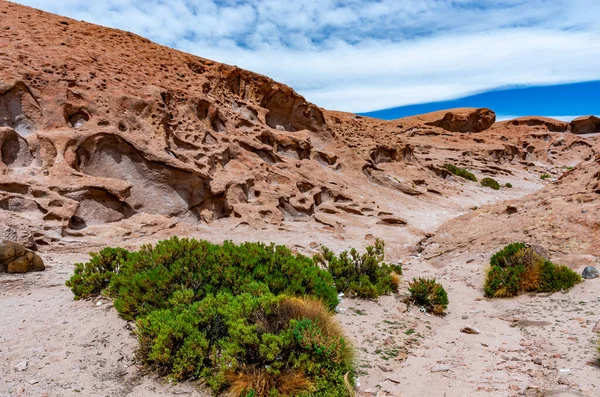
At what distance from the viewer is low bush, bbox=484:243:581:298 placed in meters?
8.54

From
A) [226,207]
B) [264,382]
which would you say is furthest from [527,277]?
[226,207]

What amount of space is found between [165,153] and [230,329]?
36.4 ft

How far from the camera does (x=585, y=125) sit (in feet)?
189

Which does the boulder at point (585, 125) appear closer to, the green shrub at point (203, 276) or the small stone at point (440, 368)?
the green shrub at point (203, 276)

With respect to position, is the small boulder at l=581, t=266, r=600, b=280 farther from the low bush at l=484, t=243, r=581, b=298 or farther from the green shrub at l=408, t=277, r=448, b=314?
the green shrub at l=408, t=277, r=448, b=314

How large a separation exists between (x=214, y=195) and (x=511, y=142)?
45.1 metres

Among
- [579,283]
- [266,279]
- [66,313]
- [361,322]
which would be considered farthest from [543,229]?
[66,313]

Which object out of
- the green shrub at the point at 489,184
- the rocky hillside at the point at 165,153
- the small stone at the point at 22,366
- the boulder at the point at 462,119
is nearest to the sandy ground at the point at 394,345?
the small stone at the point at 22,366

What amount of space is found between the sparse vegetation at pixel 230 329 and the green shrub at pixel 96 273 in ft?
0.36

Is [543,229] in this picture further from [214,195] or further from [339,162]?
[339,162]

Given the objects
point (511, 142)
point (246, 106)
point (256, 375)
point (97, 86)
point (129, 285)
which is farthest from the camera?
point (511, 142)

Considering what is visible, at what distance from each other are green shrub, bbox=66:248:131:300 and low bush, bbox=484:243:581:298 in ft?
25.7

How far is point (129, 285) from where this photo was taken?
19.3 feet

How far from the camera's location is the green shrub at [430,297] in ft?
25.7
